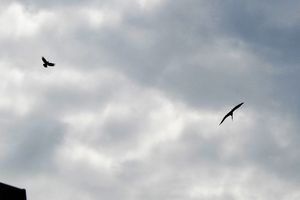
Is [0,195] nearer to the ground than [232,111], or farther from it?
nearer to the ground

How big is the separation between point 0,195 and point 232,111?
68.4ft

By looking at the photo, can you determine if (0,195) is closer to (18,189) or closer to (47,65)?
(18,189)

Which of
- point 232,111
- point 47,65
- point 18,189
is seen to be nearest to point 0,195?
point 18,189

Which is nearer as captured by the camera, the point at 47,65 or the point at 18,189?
the point at 47,65

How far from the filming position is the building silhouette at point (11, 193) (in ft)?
111

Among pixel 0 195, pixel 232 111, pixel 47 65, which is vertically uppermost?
pixel 47 65

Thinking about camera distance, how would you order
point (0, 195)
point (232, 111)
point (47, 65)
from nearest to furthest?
point (232, 111) → point (47, 65) → point (0, 195)

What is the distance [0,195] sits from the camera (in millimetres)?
33469

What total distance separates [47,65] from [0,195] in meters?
12.0

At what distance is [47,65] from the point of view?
31.4m

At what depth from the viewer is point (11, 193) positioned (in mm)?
34594

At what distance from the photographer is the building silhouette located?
33.8m

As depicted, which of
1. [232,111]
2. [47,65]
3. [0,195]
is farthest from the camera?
[0,195]

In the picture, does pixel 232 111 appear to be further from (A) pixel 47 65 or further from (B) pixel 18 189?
(B) pixel 18 189
